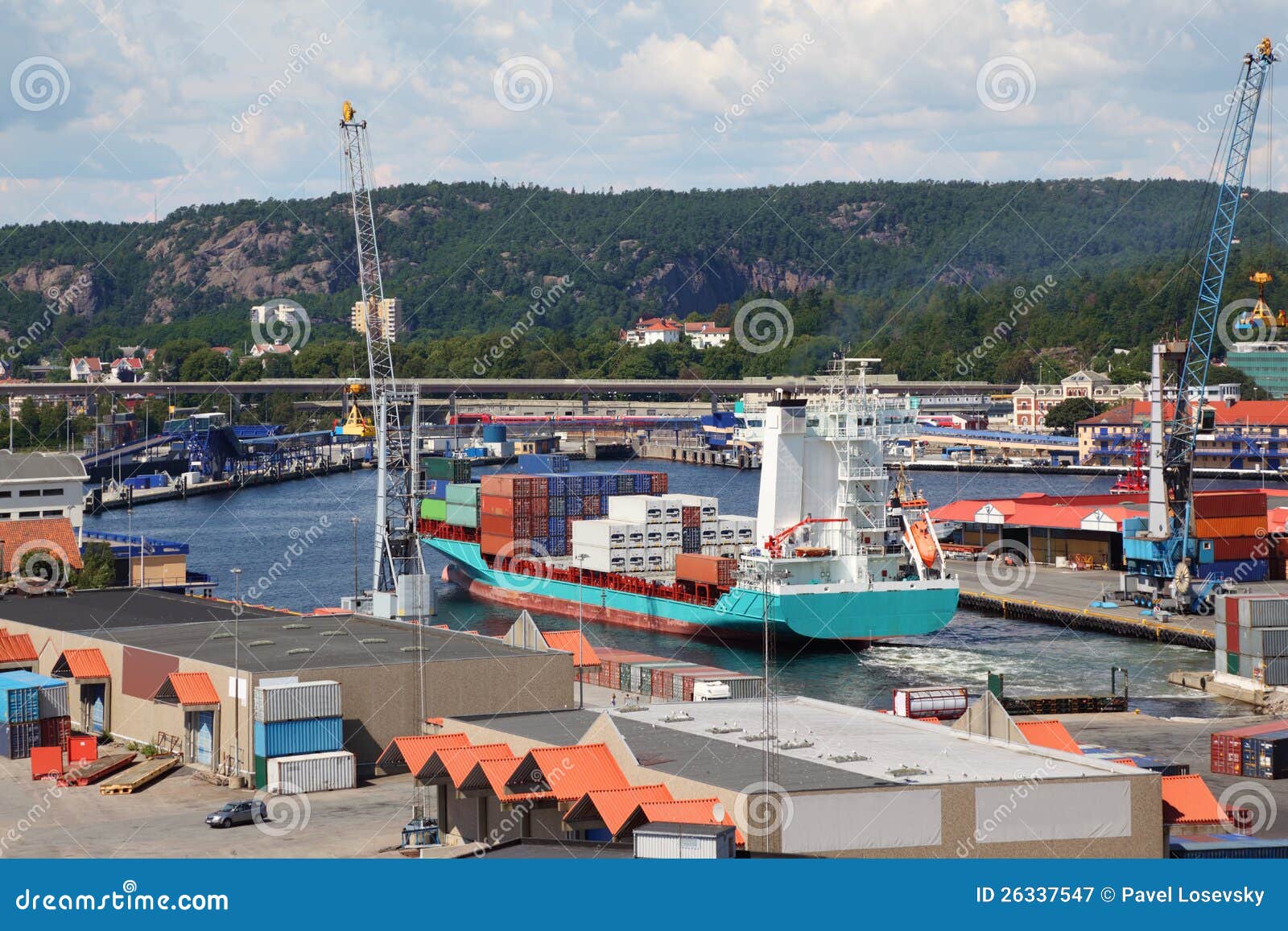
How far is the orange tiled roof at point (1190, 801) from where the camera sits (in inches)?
631

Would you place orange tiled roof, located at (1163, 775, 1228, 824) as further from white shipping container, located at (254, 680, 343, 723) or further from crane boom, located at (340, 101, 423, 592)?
crane boom, located at (340, 101, 423, 592)

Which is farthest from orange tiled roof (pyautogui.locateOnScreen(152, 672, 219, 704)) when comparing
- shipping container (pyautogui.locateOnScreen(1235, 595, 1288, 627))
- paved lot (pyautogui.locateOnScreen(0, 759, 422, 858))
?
shipping container (pyautogui.locateOnScreen(1235, 595, 1288, 627))

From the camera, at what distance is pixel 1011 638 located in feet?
119

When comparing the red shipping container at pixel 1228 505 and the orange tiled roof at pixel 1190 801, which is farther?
the red shipping container at pixel 1228 505

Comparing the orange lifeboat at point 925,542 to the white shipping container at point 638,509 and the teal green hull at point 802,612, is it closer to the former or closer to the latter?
the teal green hull at point 802,612

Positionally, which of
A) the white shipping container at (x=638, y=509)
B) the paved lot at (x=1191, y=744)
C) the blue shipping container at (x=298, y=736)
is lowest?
the paved lot at (x=1191, y=744)

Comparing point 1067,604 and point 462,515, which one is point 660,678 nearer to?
point 1067,604

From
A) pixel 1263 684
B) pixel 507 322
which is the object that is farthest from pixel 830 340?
pixel 1263 684

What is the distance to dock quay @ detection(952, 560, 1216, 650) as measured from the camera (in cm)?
3578

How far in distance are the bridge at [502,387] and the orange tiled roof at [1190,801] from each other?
3414 inches

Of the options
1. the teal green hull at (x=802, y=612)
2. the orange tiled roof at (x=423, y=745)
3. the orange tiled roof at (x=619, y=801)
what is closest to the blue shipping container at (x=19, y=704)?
the orange tiled roof at (x=423, y=745)

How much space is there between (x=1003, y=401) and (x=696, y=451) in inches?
874

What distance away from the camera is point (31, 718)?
888 inches

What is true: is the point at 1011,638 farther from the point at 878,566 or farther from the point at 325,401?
the point at 325,401
